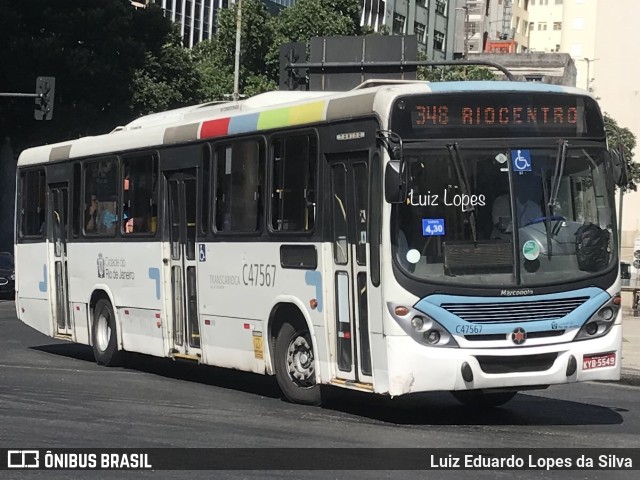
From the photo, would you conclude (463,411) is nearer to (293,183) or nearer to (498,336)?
(498,336)

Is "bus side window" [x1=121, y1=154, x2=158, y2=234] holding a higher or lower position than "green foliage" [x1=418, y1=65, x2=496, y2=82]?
lower

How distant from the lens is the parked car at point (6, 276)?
37188mm

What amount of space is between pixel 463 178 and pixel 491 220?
1.45ft

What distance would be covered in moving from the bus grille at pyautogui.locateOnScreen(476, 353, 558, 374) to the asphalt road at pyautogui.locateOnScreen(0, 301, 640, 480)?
0.52 m

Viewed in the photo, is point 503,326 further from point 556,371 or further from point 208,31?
point 208,31

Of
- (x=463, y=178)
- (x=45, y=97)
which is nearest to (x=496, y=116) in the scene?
(x=463, y=178)

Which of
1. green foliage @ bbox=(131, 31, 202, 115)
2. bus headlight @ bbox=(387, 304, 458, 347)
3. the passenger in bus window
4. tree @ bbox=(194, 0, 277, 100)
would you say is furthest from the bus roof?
tree @ bbox=(194, 0, 277, 100)

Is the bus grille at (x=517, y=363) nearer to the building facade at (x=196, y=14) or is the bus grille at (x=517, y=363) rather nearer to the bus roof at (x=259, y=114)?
the bus roof at (x=259, y=114)

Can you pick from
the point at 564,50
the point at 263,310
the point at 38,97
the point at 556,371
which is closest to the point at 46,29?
the point at 38,97

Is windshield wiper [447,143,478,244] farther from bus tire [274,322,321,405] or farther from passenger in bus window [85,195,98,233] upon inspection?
passenger in bus window [85,195,98,233]

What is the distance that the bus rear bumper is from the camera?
38.5ft

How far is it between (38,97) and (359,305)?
2691 centimetres

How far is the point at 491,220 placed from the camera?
12.0m

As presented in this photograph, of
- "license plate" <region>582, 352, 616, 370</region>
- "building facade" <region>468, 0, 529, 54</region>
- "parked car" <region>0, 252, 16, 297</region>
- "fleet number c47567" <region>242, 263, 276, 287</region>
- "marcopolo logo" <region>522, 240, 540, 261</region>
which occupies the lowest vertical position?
"parked car" <region>0, 252, 16, 297</region>
